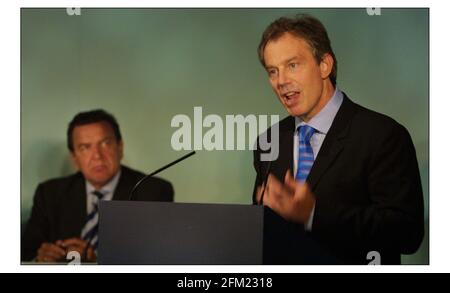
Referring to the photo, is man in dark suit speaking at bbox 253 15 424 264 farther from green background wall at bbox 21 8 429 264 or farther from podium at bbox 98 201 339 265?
podium at bbox 98 201 339 265

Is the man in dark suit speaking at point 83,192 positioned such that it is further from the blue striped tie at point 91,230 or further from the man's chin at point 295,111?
the man's chin at point 295,111

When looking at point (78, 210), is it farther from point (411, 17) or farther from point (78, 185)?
point (411, 17)

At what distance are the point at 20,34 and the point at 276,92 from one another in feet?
6.00

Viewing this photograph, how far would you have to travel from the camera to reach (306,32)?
16.3ft

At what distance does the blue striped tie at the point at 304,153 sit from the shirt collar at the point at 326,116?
0.04m

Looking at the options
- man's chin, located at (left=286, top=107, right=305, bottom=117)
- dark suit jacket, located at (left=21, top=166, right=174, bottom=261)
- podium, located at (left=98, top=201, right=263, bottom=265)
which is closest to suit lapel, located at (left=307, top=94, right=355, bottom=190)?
man's chin, located at (left=286, top=107, right=305, bottom=117)

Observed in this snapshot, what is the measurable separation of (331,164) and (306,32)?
930 millimetres

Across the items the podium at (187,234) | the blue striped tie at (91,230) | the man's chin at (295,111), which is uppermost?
the man's chin at (295,111)

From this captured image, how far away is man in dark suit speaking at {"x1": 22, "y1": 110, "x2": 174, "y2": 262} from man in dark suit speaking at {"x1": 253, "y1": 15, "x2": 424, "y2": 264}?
2.92 ft

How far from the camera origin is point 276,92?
197 inches

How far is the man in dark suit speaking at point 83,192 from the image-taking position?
16.4 feet

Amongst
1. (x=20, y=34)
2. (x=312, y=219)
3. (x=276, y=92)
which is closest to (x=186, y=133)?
(x=276, y=92)

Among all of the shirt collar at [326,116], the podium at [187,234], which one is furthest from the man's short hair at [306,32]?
the podium at [187,234]

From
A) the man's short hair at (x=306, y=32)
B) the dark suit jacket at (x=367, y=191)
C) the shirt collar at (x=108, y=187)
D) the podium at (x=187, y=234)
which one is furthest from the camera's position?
the shirt collar at (x=108, y=187)
